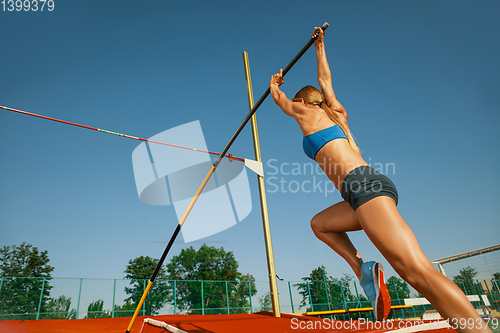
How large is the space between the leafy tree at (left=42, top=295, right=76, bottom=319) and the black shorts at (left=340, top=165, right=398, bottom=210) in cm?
1233


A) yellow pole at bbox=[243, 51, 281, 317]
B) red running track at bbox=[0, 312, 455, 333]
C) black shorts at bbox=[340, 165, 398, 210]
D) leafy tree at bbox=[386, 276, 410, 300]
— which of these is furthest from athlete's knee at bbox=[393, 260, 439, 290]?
leafy tree at bbox=[386, 276, 410, 300]

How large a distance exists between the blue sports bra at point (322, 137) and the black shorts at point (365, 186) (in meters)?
0.22

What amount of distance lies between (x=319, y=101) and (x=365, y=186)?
2.28 ft

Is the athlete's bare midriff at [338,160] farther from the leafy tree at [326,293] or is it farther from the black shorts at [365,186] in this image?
the leafy tree at [326,293]

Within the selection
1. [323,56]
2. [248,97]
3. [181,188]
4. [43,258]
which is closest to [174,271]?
[43,258]

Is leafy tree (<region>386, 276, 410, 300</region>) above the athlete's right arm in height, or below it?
below

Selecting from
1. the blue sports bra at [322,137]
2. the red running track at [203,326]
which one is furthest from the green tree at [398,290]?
the blue sports bra at [322,137]

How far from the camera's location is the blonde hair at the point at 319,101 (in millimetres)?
1505

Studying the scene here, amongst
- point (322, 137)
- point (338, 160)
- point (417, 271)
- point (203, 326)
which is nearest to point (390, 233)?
point (417, 271)

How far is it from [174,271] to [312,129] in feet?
111

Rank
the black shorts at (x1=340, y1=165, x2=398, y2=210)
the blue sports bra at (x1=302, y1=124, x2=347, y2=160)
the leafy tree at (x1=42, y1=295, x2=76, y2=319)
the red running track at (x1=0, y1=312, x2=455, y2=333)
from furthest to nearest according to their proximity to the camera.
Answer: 1. the leafy tree at (x1=42, y1=295, x2=76, y2=319)
2. the red running track at (x1=0, y1=312, x2=455, y2=333)
3. the blue sports bra at (x1=302, y1=124, x2=347, y2=160)
4. the black shorts at (x1=340, y1=165, x2=398, y2=210)

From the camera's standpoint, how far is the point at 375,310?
4.57ft

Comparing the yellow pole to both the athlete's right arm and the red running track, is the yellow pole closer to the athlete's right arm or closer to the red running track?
the red running track

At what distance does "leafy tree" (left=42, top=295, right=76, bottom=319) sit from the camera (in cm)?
1049
